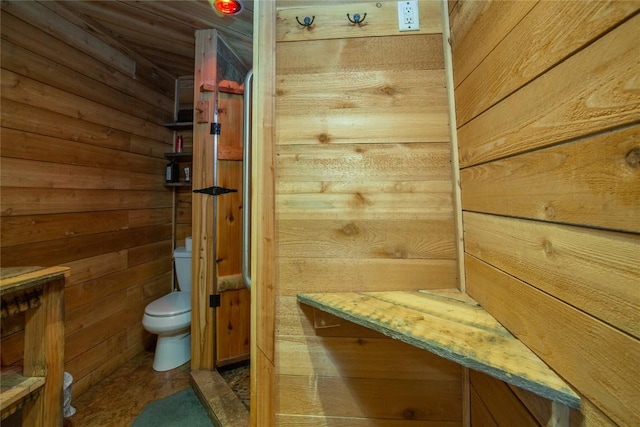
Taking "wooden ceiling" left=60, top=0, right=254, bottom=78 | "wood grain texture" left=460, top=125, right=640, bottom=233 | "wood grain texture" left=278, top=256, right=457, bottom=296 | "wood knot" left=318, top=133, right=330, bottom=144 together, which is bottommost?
"wood grain texture" left=278, top=256, right=457, bottom=296

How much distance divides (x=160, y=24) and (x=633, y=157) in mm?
2310

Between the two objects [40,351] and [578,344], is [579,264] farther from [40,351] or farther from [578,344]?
[40,351]

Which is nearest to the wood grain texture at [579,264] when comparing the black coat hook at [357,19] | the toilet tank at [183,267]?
the black coat hook at [357,19]

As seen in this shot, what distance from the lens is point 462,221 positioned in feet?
2.87

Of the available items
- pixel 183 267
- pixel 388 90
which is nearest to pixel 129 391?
pixel 183 267

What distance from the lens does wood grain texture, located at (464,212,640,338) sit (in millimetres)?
368

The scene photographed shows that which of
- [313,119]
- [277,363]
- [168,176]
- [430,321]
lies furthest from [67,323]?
[430,321]

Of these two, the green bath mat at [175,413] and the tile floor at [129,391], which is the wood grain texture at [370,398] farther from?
the green bath mat at [175,413]

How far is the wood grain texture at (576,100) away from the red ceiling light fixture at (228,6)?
1418 mm

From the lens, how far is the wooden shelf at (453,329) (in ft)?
1.56

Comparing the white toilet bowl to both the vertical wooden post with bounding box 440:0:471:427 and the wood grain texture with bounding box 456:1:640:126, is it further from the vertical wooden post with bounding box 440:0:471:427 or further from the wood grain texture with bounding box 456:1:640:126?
the wood grain texture with bounding box 456:1:640:126

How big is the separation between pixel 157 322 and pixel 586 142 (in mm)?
2238

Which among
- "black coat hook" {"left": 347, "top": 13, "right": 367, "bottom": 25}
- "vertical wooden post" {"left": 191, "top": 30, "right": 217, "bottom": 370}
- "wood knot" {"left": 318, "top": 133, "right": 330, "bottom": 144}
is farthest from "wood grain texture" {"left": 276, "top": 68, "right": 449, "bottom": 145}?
"vertical wooden post" {"left": 191, "top": 30, "right": 217, "bottom": 370}

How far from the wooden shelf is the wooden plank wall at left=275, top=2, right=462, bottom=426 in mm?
91
